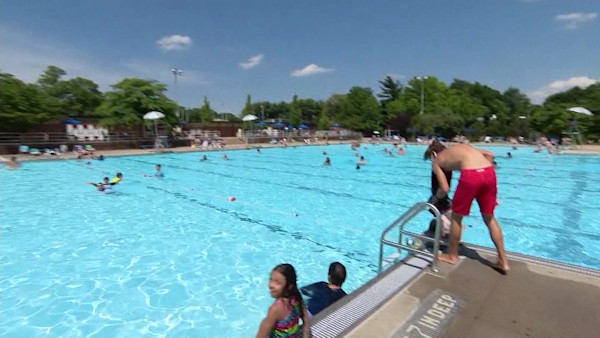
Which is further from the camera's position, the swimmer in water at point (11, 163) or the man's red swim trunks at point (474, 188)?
the swimmer in water at point (11, 163)

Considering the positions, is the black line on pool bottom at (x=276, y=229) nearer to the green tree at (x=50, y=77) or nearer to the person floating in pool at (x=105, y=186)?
the person floating in pool at (x=105, y=186)

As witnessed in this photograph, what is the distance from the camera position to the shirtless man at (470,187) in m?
3.41

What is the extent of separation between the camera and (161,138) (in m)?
31.3

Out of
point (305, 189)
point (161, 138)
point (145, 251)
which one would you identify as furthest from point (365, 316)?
point (161, 138)

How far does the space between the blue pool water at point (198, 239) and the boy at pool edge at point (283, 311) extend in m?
2.30

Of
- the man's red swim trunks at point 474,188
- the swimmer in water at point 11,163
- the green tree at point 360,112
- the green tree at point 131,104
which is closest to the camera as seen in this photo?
the man's red swim trunks at point 474,188

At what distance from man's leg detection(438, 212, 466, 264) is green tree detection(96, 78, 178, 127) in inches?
1219

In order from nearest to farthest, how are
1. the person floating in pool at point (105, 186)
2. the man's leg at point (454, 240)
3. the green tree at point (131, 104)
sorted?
the man's leg at point (454, 240) < the person floating in pool at point (105, 186) < the green tree at point (131, 104)

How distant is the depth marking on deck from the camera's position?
2518 mm

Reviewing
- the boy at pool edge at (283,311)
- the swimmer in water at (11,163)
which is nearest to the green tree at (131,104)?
the swimmer in water at (11,163)

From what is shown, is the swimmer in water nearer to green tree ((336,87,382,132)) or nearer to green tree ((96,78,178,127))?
green tree ((96,78,178,127))

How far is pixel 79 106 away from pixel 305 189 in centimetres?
4838

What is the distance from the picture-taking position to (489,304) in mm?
2908

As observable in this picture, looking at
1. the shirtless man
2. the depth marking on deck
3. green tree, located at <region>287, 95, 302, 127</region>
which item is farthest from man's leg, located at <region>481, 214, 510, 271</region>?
green tree, located at <region>287, 95, 302, 127</region>
